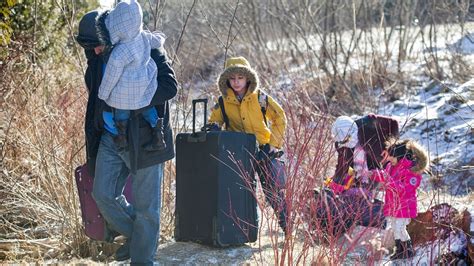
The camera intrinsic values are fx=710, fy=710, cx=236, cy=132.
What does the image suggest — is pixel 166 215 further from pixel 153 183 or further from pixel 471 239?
pixel 471 239

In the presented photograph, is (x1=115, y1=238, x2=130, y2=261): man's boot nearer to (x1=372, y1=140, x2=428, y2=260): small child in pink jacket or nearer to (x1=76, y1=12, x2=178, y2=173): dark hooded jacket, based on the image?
(x1=76, y1=12, x2=178, y2=173): dark hooded jacket

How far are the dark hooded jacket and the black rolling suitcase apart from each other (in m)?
0.71

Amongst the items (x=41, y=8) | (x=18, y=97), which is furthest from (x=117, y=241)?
(x=41, y=8)

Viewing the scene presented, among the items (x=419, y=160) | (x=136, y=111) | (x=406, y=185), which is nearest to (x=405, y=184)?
(x=406, y=185)

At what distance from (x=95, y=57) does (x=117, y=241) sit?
1531 mm

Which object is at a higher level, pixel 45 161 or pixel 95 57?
pixel 95 57

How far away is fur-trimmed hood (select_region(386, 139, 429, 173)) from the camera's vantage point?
15.8ft

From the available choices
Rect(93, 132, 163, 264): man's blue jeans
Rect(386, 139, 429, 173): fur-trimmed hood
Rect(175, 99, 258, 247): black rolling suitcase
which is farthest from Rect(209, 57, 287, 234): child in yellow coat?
Rect(93, 132, 163, 264): man's blue jeans

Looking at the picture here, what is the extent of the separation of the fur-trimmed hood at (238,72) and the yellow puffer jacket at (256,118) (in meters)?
0.06

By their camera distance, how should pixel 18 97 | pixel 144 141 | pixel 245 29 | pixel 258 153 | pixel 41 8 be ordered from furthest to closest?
pixel 245 29, pixel 41 8, pixel 18 97, pixel 258 153, pixel 144 141

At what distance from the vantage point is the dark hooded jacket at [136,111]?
147 inches

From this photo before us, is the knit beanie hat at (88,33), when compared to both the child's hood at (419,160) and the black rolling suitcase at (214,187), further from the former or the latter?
the child's hood at (419,160)

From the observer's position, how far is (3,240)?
486 centimetres

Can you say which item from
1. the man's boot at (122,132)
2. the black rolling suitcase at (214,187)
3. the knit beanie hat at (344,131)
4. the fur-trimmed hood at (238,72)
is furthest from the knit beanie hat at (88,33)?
the knit beanie hat at (344,131)
